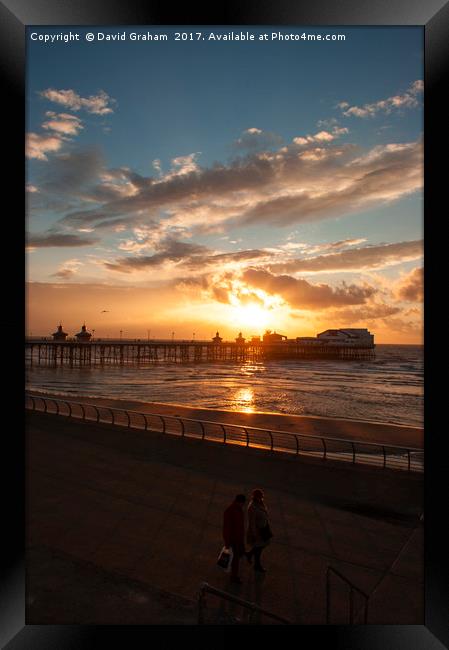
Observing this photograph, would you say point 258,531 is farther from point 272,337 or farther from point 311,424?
point 272,337

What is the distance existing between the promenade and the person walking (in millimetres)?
200

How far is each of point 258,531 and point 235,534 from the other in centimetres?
28

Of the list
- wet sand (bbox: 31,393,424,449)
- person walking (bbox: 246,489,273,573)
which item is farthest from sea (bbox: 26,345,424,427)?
person walking (bbox: 246,489,273,573)

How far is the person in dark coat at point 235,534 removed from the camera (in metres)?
4.55

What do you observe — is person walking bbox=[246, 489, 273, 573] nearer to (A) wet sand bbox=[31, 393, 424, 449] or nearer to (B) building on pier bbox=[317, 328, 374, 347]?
(A) wet sand bbox=[31, 393, 424, 449]

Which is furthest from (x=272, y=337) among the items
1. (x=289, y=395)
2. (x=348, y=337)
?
(x=289, y=395)

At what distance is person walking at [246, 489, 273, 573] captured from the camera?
4757 millimetres

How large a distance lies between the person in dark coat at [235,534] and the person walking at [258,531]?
0.50 ft

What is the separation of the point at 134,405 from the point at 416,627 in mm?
23659

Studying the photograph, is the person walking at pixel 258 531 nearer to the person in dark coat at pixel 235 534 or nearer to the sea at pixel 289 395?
the person in dark coat at pixel 235 534
